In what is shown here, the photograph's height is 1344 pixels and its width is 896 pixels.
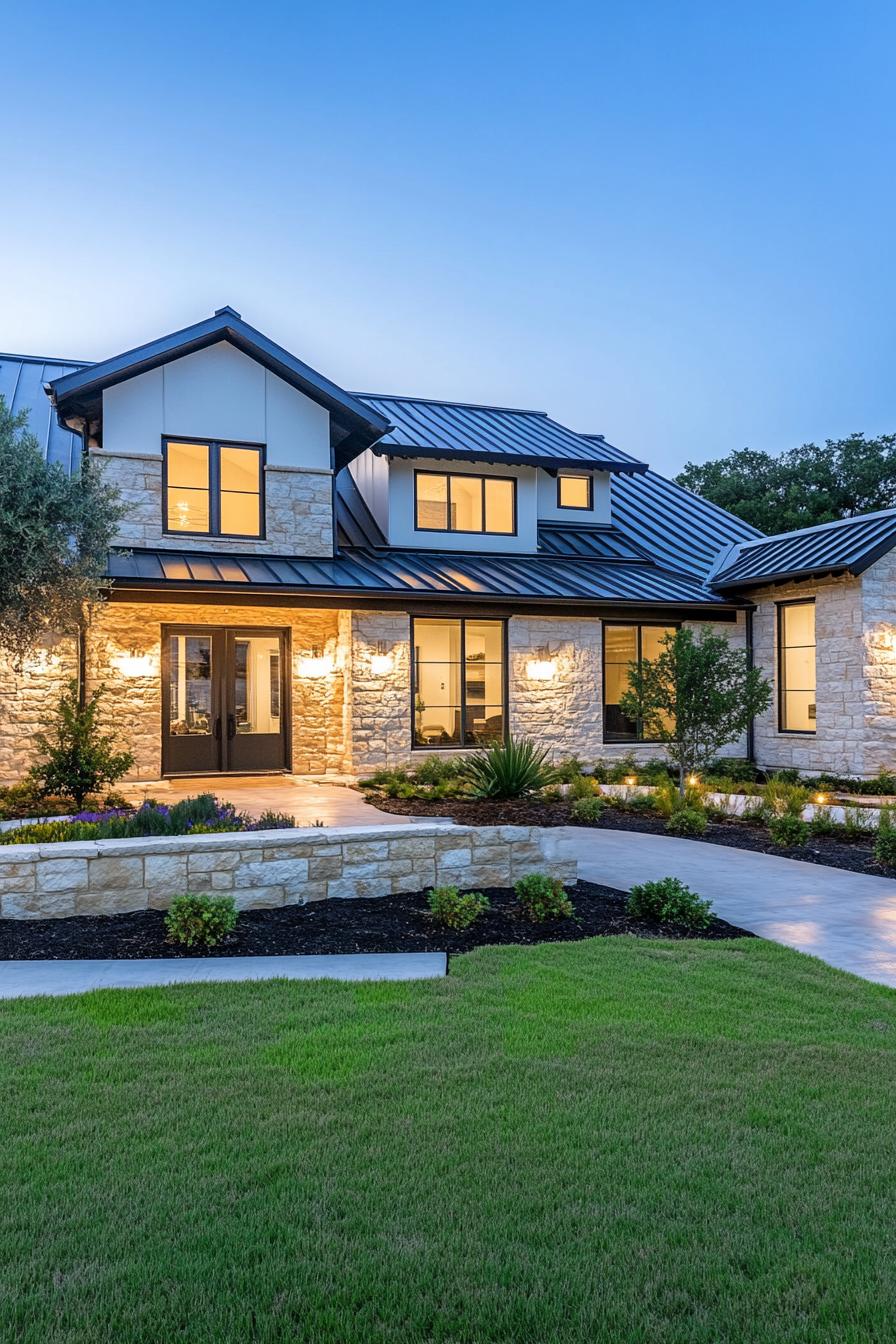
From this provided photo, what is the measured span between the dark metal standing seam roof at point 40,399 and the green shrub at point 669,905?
465 inches

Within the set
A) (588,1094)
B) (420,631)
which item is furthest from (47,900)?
(420,631)

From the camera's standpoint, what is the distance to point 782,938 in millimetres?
6457

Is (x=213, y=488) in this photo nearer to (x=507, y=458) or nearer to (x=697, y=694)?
(x=507, y=458)

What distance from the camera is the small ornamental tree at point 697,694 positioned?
12000mm

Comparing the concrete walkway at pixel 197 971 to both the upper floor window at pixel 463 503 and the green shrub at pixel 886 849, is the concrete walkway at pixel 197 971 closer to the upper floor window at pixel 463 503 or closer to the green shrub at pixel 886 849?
the green shrub at pixel 886 849

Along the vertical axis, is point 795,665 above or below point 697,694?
above

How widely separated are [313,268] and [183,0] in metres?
27.9

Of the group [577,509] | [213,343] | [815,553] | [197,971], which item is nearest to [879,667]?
[815,553]

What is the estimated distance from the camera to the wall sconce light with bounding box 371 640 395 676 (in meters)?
15.0

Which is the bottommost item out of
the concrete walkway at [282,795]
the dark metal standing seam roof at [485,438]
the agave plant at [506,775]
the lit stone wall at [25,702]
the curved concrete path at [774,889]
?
the curved concrete path at [774,889]

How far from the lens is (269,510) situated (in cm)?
1541

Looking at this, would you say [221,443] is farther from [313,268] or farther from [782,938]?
[313,268]

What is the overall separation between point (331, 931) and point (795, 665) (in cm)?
1268

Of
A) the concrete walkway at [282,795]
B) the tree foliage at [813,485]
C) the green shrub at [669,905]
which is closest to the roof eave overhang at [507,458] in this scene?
the concrete walkway at [282,795]
